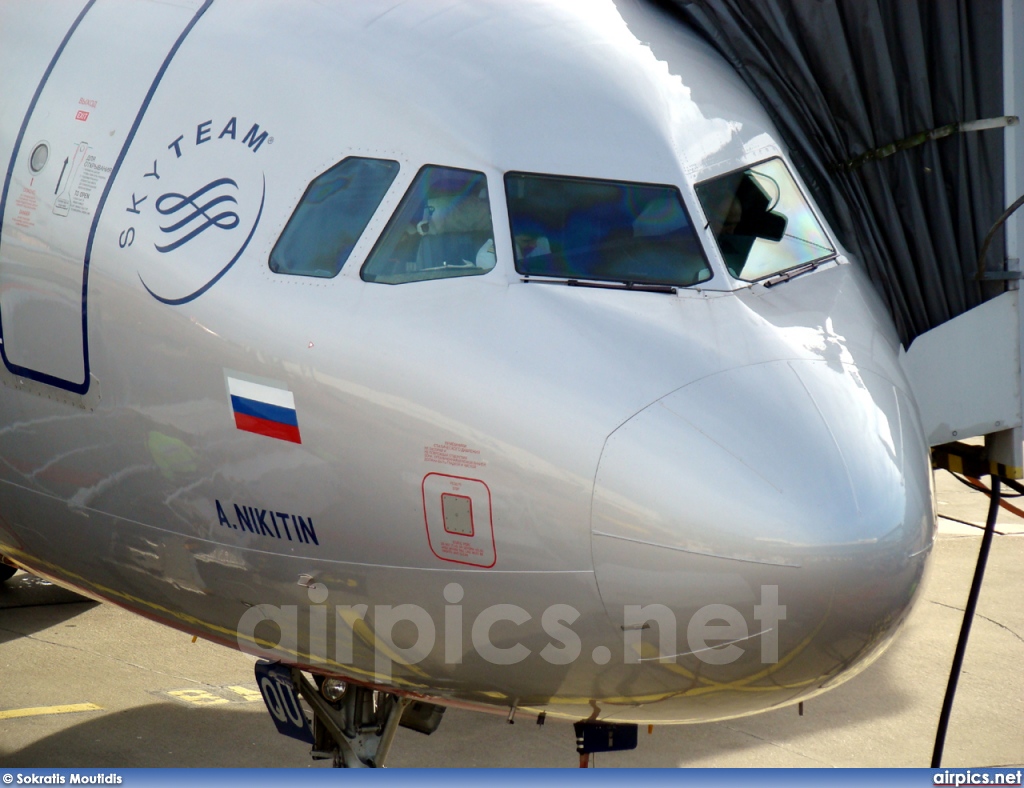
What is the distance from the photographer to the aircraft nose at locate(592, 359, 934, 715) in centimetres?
409

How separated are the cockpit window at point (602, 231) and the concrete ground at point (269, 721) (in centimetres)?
491

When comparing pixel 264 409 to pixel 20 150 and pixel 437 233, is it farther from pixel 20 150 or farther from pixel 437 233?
pixel 20 150

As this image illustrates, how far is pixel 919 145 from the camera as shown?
636 centimetres

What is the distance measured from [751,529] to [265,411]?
184cm

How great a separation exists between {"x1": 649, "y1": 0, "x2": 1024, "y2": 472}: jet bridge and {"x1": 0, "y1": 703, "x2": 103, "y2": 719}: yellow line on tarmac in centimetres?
635

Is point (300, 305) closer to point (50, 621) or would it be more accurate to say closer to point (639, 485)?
point (639, 485)

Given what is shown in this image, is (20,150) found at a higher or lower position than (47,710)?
higher

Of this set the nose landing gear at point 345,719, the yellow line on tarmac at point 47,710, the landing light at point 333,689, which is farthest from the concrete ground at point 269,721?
the landing light at point 333,689

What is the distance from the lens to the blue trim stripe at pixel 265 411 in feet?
15.3

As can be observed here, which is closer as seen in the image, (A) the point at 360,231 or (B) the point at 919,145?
(A) the point at 360,231

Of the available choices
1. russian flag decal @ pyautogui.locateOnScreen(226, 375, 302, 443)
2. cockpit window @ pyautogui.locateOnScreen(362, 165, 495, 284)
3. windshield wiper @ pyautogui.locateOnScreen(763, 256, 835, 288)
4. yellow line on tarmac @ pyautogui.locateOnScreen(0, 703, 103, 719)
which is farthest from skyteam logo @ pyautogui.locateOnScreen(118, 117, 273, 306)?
yellow line on tarmac @ pyautogui.locateOnScreen(0, 703, 103, 719)

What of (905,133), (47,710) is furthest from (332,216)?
(47,710)

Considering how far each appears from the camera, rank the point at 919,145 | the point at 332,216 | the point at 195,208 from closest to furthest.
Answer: the point at 332,216 → the point at 195,208 → the point at 919,145

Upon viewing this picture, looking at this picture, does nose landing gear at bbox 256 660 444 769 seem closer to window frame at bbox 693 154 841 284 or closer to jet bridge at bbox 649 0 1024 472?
window frame at bbox 693 154 841 284
